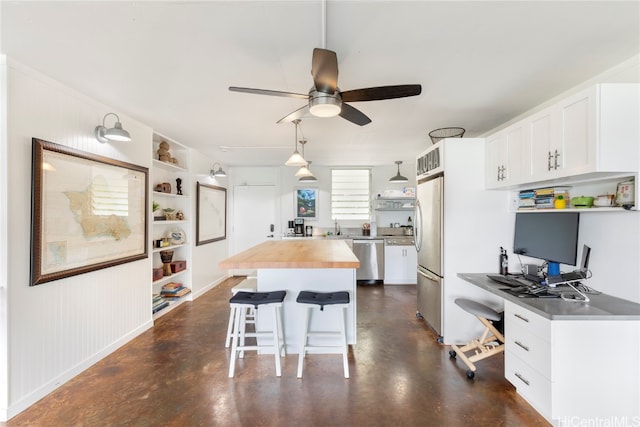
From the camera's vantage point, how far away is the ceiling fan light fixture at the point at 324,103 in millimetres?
1761

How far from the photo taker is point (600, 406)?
67.6 inches

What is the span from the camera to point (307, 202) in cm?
627

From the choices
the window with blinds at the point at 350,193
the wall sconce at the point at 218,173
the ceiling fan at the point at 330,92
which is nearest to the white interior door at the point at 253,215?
the wall sconce at the point at 218,173

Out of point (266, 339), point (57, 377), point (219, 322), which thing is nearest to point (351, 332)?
point (266, 339)

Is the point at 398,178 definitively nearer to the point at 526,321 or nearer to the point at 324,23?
the point at 526,321

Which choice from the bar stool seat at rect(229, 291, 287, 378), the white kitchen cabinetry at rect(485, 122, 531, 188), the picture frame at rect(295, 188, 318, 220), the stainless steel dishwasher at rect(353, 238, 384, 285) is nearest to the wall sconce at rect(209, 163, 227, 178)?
the picture frame at rect(295, 188, 318, 220)

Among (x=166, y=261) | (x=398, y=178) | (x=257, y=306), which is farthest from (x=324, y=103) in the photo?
(x=398, y=178)

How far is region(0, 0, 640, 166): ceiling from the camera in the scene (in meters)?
1.53

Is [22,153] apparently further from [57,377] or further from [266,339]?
[266,339]

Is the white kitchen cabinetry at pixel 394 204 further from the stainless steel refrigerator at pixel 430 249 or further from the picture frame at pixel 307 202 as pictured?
the stainless steel refrigerator at pixel 430 249

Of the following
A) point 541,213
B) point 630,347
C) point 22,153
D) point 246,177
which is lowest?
point 630,347

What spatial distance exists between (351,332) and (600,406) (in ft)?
5.93

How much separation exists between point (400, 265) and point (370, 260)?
0.59m

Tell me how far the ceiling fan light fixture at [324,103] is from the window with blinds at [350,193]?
4.45 m
